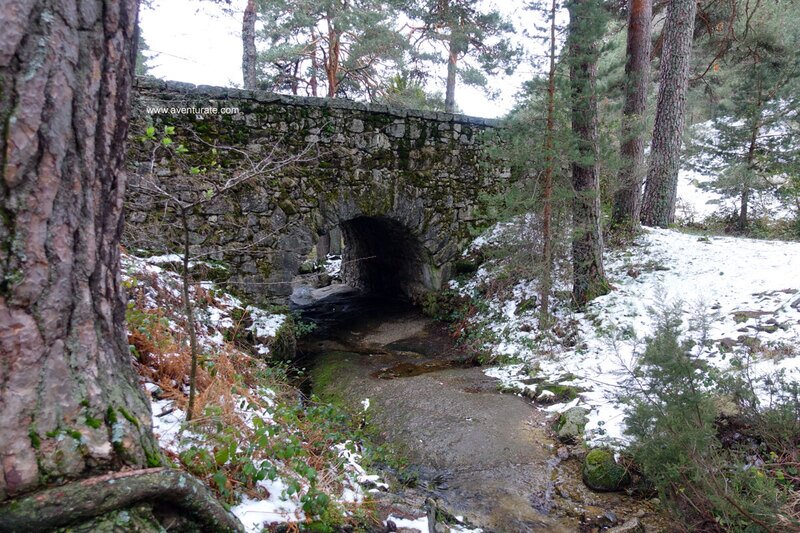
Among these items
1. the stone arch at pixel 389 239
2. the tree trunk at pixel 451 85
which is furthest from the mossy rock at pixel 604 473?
the tree trunk at pixel 451 85

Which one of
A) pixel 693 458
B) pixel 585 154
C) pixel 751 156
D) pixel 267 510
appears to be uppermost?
pixel 751 156

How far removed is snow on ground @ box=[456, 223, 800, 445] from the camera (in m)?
4.29

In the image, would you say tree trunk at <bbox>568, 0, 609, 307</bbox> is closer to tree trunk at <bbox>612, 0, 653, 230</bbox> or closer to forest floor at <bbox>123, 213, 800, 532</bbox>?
forest floor at <bbox>123, 213, 800, 532</bbox>

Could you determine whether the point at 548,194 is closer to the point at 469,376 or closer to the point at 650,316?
the point at 650,316

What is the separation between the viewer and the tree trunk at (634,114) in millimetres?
7441

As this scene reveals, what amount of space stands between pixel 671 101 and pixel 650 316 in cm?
543

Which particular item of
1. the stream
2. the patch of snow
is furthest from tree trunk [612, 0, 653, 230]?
the patch of snow

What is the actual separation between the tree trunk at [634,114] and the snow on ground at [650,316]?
0.58 metres

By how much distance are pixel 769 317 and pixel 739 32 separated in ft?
27.9

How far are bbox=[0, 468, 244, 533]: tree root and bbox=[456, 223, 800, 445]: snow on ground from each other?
334cm

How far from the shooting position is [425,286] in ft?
30.1

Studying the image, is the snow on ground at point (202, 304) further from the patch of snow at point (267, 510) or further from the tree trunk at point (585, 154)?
the tree trunk at point (585, 154)

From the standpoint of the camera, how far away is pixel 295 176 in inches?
279

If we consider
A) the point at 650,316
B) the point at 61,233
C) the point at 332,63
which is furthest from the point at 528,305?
the point at 332,63
